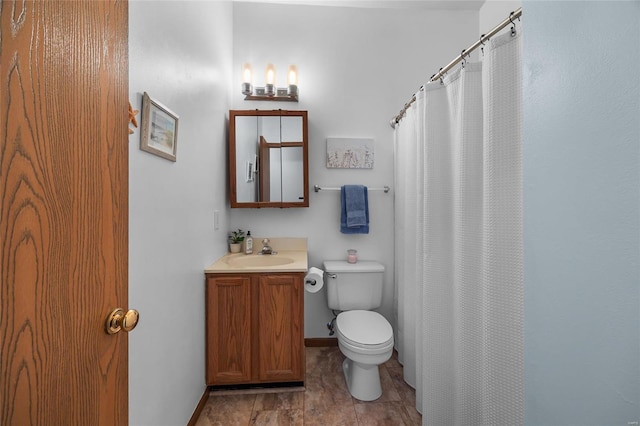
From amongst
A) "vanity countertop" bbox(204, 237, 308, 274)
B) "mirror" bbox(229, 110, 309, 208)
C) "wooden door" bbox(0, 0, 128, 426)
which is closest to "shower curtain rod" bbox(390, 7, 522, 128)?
"mirror" bbox(229, 110, 309, 208)

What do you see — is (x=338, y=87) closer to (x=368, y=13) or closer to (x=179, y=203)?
(x=368, y=13)

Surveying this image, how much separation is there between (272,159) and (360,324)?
4.61ft

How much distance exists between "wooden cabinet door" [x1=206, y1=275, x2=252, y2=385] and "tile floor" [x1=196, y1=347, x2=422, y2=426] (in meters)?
0.14

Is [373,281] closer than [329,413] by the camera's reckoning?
No

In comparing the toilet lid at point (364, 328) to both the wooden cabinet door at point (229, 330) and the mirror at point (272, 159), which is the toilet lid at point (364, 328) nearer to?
the wooden cabinet door at point (229, 330)

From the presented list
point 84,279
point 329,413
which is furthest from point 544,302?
point 329,413

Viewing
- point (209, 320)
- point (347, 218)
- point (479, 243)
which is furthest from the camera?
point (347, 218)

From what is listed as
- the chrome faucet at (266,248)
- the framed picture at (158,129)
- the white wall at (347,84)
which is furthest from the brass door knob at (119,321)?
the white wall at (347,84)

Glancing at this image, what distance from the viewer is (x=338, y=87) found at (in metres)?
2.31

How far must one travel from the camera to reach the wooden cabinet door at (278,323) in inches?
66.4

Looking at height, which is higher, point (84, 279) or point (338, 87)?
point (338, 87)

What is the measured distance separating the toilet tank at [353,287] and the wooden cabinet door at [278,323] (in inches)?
16.7

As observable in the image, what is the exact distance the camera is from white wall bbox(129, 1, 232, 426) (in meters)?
0.98

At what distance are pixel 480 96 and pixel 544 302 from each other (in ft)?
2.97
